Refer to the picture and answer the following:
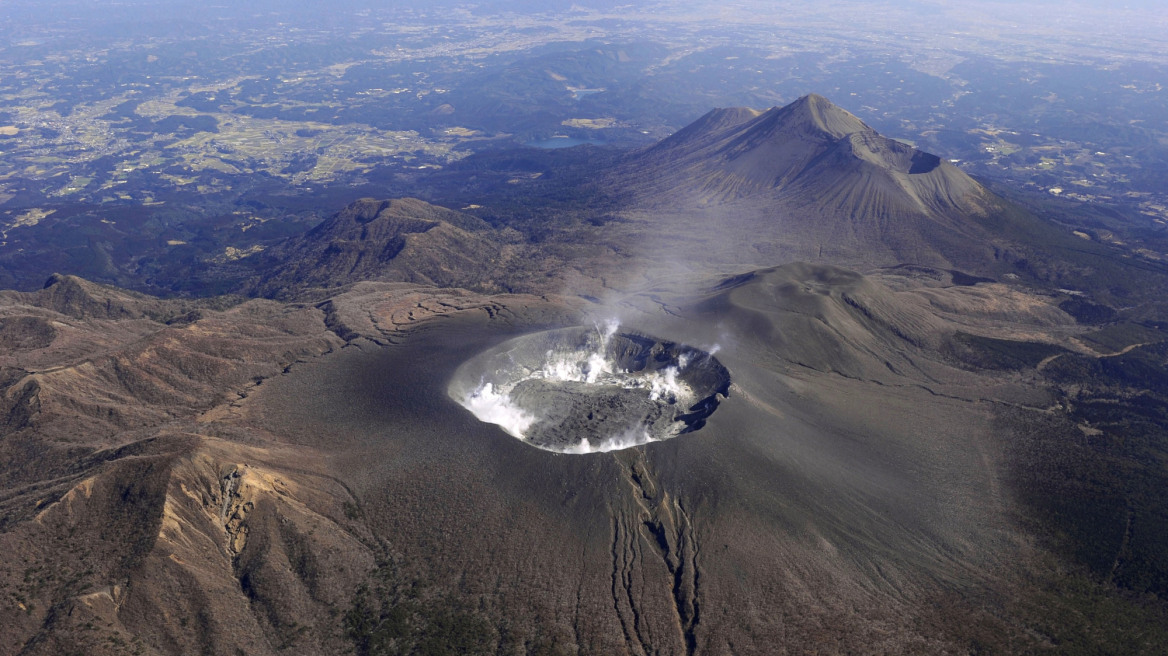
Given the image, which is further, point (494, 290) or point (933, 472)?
point (494, 290)

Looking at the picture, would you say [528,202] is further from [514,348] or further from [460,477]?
[460,477]

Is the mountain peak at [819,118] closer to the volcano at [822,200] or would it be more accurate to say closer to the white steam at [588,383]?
the volcano at [822,200]

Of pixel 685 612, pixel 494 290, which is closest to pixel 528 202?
pixel 494 290

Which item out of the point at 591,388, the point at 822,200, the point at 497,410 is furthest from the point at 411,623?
the point at 822,200

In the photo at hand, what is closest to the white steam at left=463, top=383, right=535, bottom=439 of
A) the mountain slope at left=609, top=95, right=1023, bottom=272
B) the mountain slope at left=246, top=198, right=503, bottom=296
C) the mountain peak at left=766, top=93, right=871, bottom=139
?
the mountain slope at left=246, top=198, right=503, bottom=296

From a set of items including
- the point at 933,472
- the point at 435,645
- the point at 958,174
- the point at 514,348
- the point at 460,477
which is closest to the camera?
the point at 435,645

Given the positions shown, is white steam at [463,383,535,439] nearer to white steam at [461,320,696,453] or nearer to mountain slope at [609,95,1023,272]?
white steam at [461,320,696,453]

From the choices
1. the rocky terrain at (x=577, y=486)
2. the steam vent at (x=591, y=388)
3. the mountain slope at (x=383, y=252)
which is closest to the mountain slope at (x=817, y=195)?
the rocky terrain at (x=577, y=486)

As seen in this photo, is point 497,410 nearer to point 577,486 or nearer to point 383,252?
point 577,486

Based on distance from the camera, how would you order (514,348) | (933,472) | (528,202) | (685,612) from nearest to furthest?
(685,612) → (933,472) → (514,348) → (528,202)
